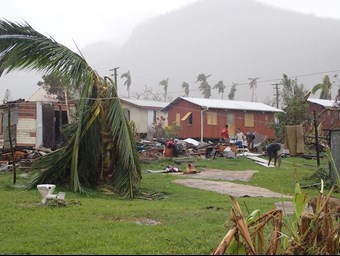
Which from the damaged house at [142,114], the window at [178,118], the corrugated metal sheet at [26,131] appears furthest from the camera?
the damaged house at [142,114]

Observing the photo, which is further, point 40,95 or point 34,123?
point 40,95

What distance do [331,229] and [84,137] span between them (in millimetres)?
8360

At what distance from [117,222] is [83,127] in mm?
5099

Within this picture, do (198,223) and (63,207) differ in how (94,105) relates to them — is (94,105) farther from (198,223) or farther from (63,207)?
(198,223)

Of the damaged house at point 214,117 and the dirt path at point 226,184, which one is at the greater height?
the damaged house at point 214,117

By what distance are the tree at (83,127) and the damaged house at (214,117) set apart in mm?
22005

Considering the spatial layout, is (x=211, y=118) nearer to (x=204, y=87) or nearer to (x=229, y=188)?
(x=229, y=188)

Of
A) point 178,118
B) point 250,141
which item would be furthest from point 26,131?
point 178,118

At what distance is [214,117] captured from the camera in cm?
3466

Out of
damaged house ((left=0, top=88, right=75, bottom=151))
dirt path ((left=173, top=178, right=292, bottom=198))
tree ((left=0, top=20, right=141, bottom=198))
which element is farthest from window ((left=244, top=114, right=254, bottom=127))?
tree ((left=0, top=20, right=141, bottom=198))

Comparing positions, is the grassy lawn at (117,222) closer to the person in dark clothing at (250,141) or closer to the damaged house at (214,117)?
the person in dark clothing at (250,141)

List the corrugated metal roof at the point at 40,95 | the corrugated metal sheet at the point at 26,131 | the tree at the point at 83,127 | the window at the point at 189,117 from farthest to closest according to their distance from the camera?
1. the corrugated metal roof at the point at 40,95
2. the window at the point at 189,117
3. the corrugated metal sheet at the point at 26,131
4. the tree at the point at 83,127

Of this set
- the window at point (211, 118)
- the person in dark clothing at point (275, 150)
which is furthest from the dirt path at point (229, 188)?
the window at point (211, 118)

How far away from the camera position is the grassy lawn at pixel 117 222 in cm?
527
